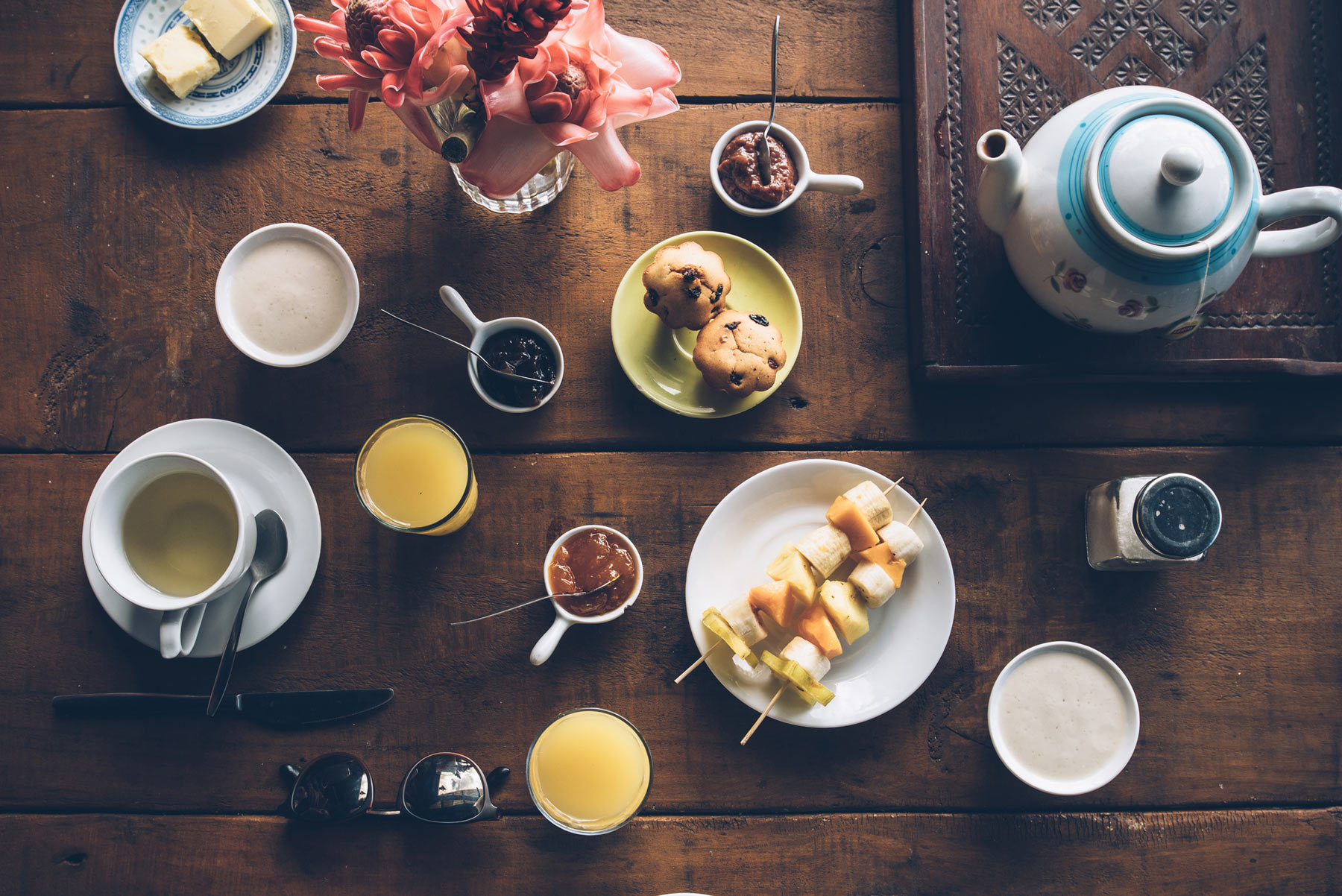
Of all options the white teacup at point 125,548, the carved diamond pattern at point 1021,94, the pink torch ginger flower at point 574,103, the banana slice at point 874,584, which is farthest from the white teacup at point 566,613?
the carved diamond pattern at point 1021,94

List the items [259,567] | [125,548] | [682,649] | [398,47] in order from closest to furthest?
[398,47] < [125,548] < [259,567] < [682,649]

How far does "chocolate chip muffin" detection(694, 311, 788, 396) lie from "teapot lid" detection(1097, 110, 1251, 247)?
0.55 metres

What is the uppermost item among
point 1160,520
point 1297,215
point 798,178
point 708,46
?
point 1297,215

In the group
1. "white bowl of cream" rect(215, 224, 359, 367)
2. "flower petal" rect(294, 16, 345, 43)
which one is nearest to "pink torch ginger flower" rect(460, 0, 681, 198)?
"flower petal" rect(294, 16, 345, 43)

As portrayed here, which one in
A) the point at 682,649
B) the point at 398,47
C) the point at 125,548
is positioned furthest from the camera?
the point at 682,649

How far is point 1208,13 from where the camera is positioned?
4.82 ft

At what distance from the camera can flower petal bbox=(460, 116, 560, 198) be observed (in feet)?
3.65

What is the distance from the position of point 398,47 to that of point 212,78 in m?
0.76

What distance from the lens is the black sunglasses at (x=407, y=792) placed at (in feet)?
4.63

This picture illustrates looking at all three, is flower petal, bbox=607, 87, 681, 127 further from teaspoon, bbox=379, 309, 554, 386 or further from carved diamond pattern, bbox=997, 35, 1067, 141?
carved diamond pattern, bbox=997, 35, 1067, 141

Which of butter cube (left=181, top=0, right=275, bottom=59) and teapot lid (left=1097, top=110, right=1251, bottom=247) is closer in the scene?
teapot lid (left=1097, top=110, right=1251, bottom=247)

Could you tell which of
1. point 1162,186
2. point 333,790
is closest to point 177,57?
point 333,790

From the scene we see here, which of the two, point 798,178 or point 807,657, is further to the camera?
point 798,178

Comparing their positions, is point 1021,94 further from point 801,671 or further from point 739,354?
point 801,671
